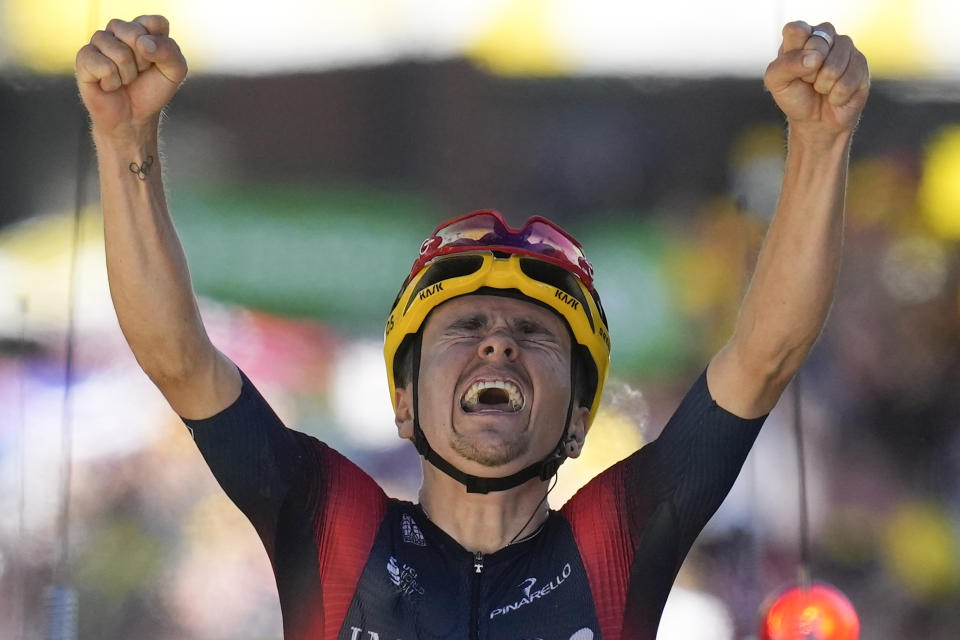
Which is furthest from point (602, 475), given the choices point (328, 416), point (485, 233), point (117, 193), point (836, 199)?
point (328, 416)

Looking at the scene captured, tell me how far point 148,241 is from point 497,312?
875mm

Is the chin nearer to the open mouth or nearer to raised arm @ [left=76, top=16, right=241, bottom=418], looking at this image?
the open mouth

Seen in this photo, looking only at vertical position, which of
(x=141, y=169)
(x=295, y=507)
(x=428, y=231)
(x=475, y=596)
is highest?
(x=428, y=231)

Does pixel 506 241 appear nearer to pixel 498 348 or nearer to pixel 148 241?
pixel 498 348

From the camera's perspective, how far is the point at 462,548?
317 centimetres

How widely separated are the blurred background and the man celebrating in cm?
127

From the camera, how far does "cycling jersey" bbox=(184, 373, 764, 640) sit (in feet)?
9.86

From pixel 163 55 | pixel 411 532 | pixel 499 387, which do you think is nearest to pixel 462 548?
pixel 411 532

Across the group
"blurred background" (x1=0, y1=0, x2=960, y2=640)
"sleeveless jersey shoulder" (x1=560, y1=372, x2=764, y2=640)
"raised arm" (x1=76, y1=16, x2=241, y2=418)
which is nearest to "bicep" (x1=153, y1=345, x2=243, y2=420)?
"raised arm" (x1=76, y1=16, x2=241, y2=418)

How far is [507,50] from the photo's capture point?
4.82m

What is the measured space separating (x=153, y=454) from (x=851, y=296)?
2346 mm

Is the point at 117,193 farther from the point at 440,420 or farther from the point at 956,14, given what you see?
the point at 956,14

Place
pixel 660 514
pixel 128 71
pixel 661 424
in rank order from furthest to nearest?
1. pixel 661 424
2. pixel 660 514
3. pixel 128 71

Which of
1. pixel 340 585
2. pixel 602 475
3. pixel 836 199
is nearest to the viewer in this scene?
pixel 836 199
